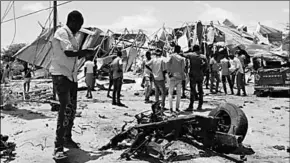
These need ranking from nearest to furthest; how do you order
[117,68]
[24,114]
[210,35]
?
[24,114] → [117,68] → [210,35]

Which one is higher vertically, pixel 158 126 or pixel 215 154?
pixel 158 126

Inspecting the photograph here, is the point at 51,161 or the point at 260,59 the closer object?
the point at 51,161

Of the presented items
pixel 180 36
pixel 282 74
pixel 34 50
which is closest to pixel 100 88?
pixel 34 50

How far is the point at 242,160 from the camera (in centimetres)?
538

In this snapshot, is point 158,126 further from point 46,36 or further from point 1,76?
point 46,36

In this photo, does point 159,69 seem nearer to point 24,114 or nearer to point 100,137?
point 24,114

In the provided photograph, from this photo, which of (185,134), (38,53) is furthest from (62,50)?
(38,53)

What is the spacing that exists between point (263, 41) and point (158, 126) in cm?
2635

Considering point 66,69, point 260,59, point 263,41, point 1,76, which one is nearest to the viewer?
point 66,69

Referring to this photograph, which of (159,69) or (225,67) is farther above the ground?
(225,67)

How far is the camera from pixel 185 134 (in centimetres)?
591

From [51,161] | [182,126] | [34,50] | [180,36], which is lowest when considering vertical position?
[51,161]

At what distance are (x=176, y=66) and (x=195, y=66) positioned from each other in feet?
2.10

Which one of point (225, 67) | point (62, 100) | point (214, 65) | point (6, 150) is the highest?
point (214, 65)
